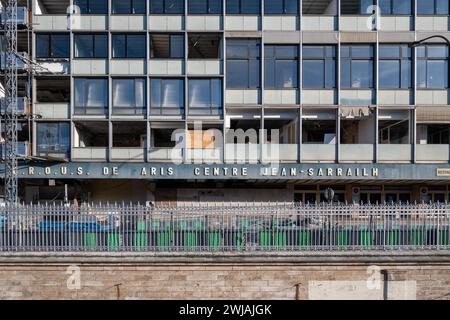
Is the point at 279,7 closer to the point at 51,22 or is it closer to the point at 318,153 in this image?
the point at 318,153

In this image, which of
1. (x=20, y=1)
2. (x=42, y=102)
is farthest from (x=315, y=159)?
(x=20, y=1)

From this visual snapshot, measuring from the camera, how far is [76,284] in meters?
8.95

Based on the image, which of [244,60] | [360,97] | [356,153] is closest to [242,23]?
[244,60]

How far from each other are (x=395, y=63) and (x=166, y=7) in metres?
14.9

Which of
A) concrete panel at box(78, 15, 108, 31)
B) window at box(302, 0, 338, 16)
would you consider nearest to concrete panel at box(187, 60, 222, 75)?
concrete panel at box(78, 15, 108, 31)

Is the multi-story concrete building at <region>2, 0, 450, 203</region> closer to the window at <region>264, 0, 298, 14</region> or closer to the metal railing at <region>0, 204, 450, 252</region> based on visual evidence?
the window at <region>264, 0, 298, 14</region>

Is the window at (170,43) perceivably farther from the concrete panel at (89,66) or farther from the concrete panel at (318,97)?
the concrete panel at (318,97)

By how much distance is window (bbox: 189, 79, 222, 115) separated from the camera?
67.9 feet

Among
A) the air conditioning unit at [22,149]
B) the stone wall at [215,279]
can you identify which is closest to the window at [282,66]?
the stone wall at [215,279]

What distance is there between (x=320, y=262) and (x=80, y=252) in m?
6.64

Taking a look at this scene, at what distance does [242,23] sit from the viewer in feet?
68.1

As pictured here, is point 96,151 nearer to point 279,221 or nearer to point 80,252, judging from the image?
point 80,252

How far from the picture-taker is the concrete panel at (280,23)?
67.8 ft

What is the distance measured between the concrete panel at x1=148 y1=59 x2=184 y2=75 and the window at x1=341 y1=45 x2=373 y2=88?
10304 mm
